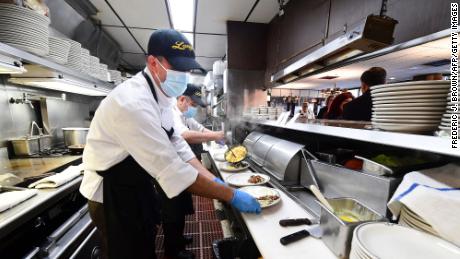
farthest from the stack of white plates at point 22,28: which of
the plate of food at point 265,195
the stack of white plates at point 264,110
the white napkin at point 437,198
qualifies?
the white napkin at point 437,198

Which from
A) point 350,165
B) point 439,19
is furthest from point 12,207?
point 439,19

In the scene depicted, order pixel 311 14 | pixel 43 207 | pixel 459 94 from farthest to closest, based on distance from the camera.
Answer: pixel 311 14, pixel 43 207, pixel 459 94

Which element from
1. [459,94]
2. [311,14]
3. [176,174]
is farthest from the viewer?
[311,14]

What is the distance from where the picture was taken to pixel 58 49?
2.03m

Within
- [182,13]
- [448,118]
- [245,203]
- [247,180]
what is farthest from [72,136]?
[448,118]

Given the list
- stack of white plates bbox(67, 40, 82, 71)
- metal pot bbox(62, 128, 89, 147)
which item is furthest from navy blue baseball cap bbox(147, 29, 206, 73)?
metal pot bbox(62, 128, 89, 147)

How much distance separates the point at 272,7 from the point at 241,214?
310 cm

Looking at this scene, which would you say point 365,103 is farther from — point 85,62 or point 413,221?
point 85,62

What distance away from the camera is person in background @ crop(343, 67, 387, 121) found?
189 cm

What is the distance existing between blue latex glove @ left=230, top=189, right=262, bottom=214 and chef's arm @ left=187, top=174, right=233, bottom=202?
0.04 meters

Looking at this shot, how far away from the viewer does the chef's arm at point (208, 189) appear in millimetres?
1224

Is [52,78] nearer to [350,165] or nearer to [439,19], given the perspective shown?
[350,165]

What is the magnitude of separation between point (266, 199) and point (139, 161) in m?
0.85

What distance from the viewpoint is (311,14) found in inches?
95.8
